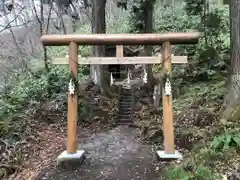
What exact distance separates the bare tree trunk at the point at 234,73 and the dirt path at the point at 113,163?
6.51 feet

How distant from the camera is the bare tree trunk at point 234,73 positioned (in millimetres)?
7141

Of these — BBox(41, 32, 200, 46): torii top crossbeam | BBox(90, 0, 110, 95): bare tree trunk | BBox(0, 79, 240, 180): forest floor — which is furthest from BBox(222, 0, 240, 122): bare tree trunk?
BBox(90, 0, 110, 95): bare tree trunk

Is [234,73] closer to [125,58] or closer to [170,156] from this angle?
[170,156]

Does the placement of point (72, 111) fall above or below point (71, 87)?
below

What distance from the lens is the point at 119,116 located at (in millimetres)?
11734

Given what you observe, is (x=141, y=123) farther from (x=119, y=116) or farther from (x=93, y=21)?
(x=93, y=21)

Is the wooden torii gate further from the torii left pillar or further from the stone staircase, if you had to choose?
the stone staircase

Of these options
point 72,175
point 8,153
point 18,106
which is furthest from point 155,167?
point 18,106

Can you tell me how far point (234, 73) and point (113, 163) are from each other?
3.41 m

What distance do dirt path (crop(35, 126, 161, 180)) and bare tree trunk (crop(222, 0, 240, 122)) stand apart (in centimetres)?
199

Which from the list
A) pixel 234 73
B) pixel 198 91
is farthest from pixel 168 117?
pixel 198 91

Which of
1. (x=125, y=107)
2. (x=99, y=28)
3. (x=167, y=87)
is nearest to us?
(x=167, y=87)

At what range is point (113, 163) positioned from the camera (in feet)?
24.4

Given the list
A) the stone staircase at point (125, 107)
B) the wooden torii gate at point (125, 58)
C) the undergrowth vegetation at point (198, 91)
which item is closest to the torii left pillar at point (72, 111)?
the wooden torii gate at point (125, 58)
